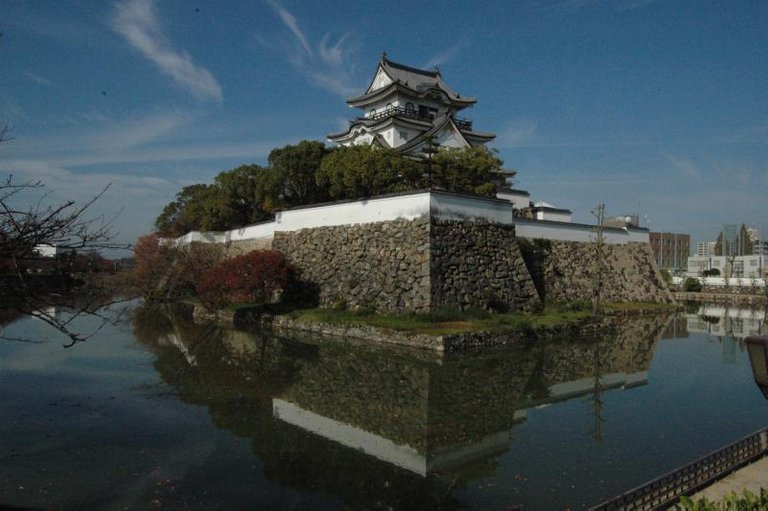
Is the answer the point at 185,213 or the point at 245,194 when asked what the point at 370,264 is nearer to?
the point at 245,194

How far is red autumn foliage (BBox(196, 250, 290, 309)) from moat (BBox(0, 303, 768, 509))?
4.23 m

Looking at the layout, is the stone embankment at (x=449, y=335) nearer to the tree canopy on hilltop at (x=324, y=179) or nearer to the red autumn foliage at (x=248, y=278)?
the red autumn foliage at (x=248, y=278)

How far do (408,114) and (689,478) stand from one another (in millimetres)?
27167

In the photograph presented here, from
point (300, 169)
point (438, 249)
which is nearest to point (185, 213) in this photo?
point (300, 169)

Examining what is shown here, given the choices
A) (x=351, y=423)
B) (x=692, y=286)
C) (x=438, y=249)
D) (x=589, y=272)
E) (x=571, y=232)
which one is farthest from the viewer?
(x=692, y=286)

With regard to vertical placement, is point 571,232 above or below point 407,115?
below

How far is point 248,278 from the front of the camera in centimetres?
1864

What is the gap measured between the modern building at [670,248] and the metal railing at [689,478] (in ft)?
237

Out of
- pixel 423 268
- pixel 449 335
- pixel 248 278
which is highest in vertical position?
pixel 423 268

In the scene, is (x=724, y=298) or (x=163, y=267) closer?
(x=163, y=267)

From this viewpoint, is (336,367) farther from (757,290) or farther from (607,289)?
(757,290)

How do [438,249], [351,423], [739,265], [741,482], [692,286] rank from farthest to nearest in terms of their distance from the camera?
1. [739,265]
2. [692,286]
3. [438,249]
4. [351,423]
5. [741,482]

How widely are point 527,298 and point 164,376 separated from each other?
12340mm

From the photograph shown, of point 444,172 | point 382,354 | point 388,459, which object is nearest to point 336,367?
point 382,354
